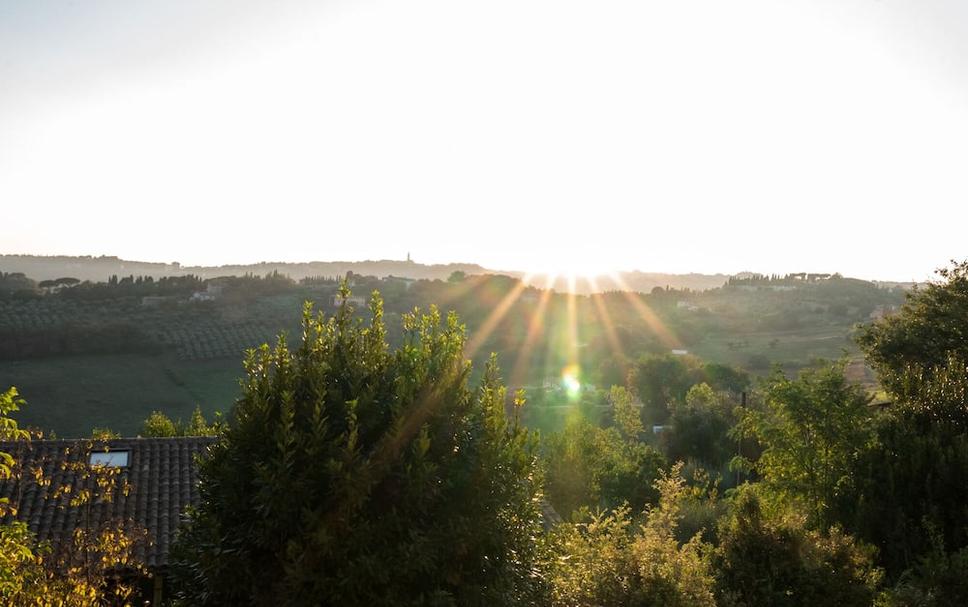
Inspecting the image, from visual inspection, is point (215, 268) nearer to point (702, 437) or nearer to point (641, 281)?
point (641, 281)

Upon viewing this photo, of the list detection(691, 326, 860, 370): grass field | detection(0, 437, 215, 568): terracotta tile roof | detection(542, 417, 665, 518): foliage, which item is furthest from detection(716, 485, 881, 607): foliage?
detection(691, 326, 860, 370): grass field

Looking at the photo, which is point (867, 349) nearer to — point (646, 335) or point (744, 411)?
point (744, 411)

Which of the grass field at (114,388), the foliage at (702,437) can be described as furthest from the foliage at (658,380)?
the grass field at (114,388)

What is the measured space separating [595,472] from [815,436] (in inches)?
584

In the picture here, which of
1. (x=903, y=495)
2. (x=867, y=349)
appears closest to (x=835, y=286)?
(x=867, y=349)

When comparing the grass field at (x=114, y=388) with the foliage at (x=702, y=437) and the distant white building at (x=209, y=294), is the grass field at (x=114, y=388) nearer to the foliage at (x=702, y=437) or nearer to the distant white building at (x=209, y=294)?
the distant white building at (x=209, y=294)

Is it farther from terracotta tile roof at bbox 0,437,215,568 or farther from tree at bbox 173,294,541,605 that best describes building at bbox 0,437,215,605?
tree at bbox 173,294,541,605

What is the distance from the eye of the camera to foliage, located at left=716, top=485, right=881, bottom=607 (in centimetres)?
1091

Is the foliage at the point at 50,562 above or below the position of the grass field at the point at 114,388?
above

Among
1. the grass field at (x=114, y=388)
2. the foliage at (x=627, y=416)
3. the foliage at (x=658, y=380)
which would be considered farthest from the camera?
the foliage at (x=658, y=380)

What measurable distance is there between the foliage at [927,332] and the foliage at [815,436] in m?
2.83

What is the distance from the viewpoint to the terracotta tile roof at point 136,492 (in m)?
15.5

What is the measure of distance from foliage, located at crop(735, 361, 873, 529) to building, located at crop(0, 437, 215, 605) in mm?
13351

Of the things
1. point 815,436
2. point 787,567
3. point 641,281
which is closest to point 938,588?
point 787,567
